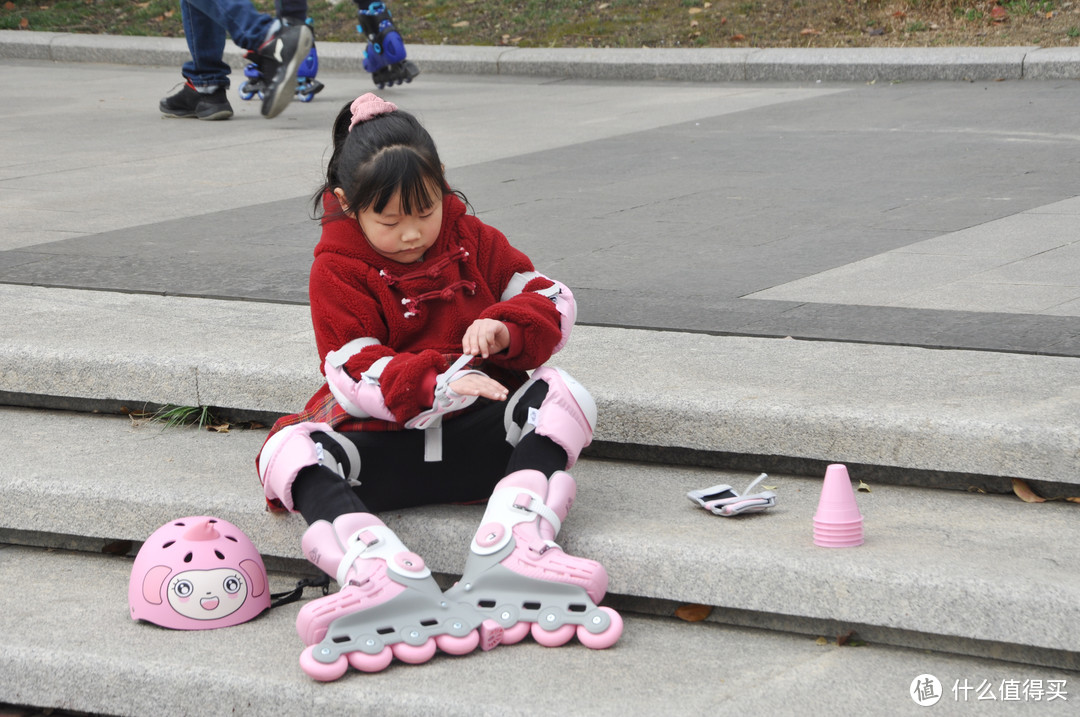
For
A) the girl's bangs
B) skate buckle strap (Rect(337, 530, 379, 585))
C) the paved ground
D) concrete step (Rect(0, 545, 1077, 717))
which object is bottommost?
concrete step (Rect(0, 545, 1077, 717))

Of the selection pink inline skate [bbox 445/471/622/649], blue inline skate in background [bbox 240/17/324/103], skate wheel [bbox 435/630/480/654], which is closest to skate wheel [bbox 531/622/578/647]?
pink inline skate [bbox 445/471/622/649]

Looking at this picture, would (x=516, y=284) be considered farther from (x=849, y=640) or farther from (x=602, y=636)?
(x=849, y=640)

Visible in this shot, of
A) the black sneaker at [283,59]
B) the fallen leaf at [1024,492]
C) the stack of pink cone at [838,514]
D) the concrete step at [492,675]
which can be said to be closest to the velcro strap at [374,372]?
the concrete step at [492,675]

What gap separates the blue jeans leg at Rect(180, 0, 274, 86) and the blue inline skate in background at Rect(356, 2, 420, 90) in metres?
1.07

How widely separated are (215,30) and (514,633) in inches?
240

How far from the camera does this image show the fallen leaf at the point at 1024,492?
2.67 meters

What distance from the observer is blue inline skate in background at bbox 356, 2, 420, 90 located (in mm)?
8602

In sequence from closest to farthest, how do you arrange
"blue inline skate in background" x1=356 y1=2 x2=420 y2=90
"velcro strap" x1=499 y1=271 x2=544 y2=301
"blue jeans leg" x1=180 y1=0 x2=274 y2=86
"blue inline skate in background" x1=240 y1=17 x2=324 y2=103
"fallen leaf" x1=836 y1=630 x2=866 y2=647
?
"fallen leaf" x1=836 y1=630 x2=866 y2=647
"velcro strap" x1=499 y1=271 x2=544 y2=301
"blue jeans leg" x1=180 y1=0 x2=274 y2=86
"blue inline skate in background" x1=240 y1=17 x2=324 y2=103
"blue inline skate in background" x1=356 y1=2 x2=420 y2=90

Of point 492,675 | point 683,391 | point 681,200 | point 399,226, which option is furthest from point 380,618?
point 681,200

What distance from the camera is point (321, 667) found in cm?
230

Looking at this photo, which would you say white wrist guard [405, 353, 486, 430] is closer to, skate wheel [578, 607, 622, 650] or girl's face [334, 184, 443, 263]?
girl's face [334, 184, 443, 263]

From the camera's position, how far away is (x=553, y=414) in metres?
2.65

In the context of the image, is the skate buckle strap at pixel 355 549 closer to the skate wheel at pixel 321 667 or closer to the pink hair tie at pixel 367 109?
the skate wheel at pixel 321 667

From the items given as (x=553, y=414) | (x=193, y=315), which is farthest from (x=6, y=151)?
(x=553, y=414)
